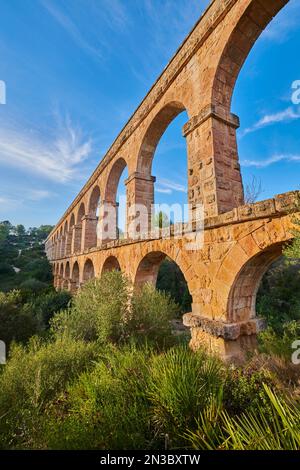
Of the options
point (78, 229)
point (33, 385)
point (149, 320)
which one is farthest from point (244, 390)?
point (78, 229)

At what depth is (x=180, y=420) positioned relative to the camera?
6.60 feet

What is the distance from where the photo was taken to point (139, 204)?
7277 millimetres

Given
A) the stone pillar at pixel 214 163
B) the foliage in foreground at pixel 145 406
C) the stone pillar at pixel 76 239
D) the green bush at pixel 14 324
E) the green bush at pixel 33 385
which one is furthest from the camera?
the stone pillar at pixel 76 239

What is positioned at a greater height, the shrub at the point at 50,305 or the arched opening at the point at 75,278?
the arched opening at the point at 75,278

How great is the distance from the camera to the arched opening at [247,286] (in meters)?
3.36

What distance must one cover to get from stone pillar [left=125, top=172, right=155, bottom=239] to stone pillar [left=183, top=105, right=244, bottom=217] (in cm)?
279

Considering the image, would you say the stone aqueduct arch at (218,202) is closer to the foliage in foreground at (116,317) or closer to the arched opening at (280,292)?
the foliage in foreground at (116,317)

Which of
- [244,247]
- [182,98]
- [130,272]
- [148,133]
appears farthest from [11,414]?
[148,133]

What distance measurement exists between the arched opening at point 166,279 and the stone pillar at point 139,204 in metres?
1.25

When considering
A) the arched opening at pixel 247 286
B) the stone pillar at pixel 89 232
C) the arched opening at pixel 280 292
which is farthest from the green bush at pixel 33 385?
the stone pillar at pixel 89 232

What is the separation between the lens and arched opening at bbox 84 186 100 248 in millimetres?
12770

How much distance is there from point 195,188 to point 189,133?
4.13ft

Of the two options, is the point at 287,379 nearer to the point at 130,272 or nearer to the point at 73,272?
the point at 130,272

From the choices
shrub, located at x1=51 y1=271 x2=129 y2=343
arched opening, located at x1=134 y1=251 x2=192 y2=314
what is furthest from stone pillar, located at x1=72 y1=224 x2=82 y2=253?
shrub, located at x1=51 y1=271 x2=129 y2=343
